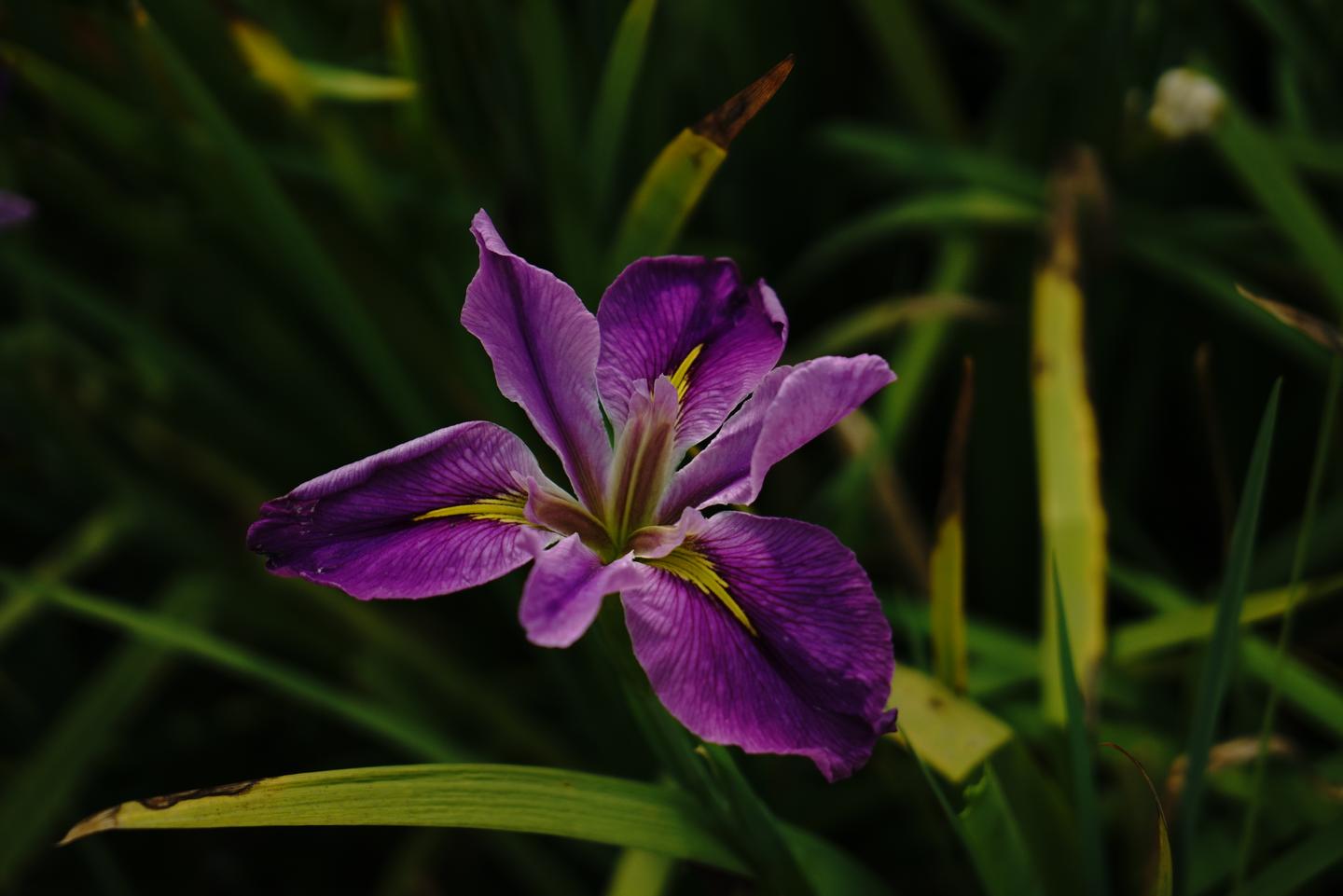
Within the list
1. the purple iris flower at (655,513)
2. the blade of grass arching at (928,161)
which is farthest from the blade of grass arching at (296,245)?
the blade of grass arching at (928,161)

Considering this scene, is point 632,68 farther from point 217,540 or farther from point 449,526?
point 217,540

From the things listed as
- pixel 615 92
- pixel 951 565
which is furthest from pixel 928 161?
pixel 951 565

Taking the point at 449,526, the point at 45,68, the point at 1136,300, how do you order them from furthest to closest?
1. the point at 1136,300
2. the point at 45,68
3. the point at 449,526

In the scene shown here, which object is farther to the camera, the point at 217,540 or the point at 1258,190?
the point at 217,540

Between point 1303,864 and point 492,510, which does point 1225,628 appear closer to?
point 1303,864

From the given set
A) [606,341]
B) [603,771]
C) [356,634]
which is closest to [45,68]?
[356,634]

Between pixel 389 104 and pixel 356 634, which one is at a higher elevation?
pixel 389 104

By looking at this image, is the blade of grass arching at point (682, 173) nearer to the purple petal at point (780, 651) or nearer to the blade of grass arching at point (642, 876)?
the purple petal at point (780, 651)
